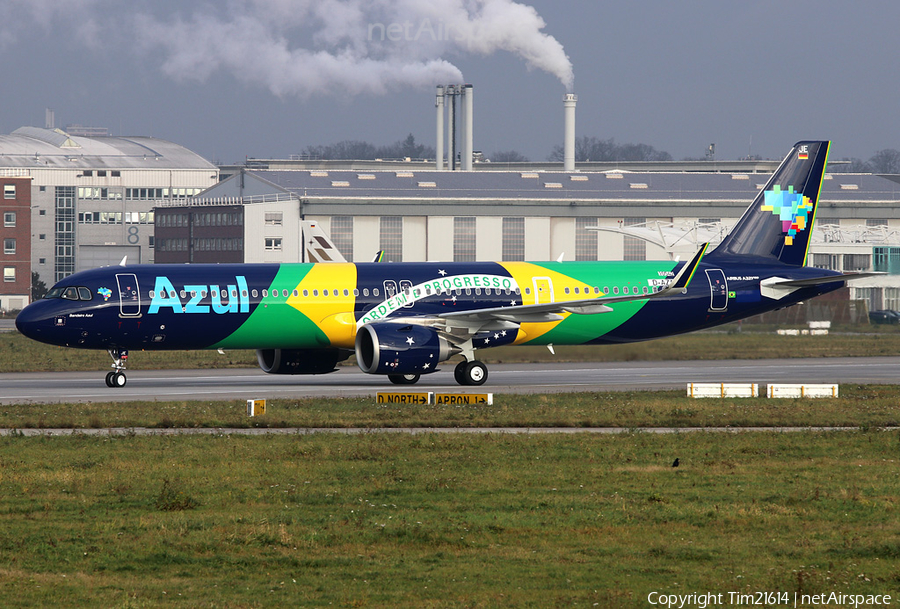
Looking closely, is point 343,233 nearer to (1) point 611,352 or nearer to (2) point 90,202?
(2) point 90,202

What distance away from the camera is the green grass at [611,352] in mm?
45406

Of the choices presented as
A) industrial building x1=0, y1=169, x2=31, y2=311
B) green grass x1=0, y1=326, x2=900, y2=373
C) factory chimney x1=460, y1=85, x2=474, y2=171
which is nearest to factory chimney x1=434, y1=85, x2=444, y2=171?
factory chimney x1=460, y1=85, x2=474, y2=171

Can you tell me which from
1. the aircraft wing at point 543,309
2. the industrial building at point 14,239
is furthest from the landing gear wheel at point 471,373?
the industrial building at point 14,239

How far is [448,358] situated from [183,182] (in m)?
146

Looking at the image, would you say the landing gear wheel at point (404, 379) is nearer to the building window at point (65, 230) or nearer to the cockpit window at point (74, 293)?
the cockpit window at point (74, 293)

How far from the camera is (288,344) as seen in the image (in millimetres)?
40344

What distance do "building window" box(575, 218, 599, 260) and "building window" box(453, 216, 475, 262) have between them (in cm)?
1282

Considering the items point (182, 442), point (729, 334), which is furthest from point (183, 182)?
point (182, 442)

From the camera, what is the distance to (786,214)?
4625 centimetres

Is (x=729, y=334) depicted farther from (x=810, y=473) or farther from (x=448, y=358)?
(x=810, y=473)

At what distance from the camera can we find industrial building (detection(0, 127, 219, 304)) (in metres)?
167

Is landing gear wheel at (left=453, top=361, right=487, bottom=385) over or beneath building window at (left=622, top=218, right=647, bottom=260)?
beneath

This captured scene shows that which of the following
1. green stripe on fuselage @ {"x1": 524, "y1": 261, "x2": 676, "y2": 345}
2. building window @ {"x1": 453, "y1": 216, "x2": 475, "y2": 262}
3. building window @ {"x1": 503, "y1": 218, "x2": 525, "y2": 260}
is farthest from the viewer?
building window @ {"x1": 503, "y1": 218, "x2": 525, "y2": 260}

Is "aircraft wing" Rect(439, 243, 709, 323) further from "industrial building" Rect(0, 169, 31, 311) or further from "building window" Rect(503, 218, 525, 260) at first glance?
"industrial building" Rect(0, 169, 31, 311)
